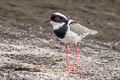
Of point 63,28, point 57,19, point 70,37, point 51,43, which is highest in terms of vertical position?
point 57,19

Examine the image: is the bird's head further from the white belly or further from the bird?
the white belly

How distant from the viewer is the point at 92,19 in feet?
37.0

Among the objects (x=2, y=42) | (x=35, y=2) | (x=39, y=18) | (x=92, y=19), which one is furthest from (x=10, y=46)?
(x=35, y=2)

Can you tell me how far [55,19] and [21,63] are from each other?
1055 mm

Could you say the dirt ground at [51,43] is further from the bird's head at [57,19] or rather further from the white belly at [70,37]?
the bird's head at [57,19]

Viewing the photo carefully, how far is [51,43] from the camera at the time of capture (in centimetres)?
803

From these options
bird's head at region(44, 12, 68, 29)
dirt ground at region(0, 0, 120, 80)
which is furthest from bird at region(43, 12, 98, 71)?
dirt ground at region(0, 0, 120, 80)

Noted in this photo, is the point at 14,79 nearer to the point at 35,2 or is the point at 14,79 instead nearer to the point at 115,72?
the point at 115,72

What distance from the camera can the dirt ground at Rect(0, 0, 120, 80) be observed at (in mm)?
5801

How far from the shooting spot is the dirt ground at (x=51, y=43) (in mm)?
5801

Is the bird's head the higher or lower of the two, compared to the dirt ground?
higher

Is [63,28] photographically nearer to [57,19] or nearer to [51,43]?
[57,19]

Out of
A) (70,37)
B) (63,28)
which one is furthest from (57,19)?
(70,37)

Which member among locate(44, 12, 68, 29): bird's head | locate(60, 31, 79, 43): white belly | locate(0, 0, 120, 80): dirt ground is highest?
locate(44, 12, 68, 29): bird's head
